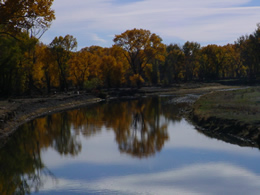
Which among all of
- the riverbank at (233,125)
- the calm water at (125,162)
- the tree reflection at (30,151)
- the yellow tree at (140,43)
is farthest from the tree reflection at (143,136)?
the yellow tree at (140,43)

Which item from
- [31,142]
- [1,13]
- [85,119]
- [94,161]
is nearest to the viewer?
[94,161]

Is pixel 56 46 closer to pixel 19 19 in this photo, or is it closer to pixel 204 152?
pixel 19 19

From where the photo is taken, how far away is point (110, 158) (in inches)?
→ 957

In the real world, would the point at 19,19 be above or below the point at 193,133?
above

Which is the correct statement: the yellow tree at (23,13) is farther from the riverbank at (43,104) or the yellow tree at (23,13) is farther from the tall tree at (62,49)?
the tall tree at (62,49)

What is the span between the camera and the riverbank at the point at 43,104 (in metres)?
36.1

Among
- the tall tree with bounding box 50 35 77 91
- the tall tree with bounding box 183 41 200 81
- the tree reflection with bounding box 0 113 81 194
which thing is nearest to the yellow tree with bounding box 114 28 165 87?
the tall tree with bounding box 50 35 77 91

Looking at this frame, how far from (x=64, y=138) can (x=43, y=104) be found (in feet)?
75.7

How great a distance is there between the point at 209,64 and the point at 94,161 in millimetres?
114254

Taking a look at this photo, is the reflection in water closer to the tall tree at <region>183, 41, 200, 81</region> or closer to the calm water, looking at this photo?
the calm water

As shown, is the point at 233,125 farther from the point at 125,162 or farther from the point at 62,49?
the point at 62,49

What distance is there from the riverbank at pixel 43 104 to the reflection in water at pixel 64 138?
1345mm

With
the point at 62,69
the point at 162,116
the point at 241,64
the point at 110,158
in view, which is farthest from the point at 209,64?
the point at 110,158

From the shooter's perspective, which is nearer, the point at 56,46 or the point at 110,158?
the point at 110,158
